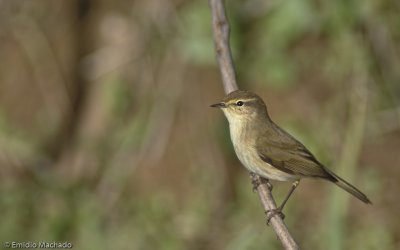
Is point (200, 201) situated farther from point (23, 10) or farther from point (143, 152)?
point (23, 10)

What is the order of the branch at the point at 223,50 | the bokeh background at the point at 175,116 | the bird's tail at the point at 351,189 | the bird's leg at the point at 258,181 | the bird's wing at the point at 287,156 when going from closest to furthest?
1. the branch at the point at 223,50
2. the bird's leg at the point at 258,181
3. the bird's tail at the point at 351,189
4. the bird's wing at the point at 287,156
5. the bokeh background at the point at 175,116

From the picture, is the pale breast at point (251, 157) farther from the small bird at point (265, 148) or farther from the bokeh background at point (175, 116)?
the bokeh background at point (175, 116)

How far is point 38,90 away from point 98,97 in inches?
28.9

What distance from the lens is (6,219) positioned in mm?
8266

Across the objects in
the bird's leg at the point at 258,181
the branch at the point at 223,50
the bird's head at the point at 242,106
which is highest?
the branch at the point at 223,50

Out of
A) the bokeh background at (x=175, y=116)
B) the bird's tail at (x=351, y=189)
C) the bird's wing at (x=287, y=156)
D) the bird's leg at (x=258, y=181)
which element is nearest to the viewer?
the bird's leg at (x=258, y=181)

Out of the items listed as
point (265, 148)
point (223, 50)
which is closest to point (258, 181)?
point (265, 148)

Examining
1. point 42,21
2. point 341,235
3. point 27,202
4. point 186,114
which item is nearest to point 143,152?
point 186,114

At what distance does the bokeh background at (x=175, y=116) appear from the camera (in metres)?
7.98

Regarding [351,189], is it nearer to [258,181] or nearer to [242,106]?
[258,181]

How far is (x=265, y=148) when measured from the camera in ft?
18.9

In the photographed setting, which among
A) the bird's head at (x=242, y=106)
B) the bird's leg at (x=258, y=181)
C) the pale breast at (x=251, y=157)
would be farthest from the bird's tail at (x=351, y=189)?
the bird's head at (x=242, y=106)

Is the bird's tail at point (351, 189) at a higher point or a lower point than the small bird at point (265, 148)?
lower

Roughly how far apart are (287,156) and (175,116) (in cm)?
316
